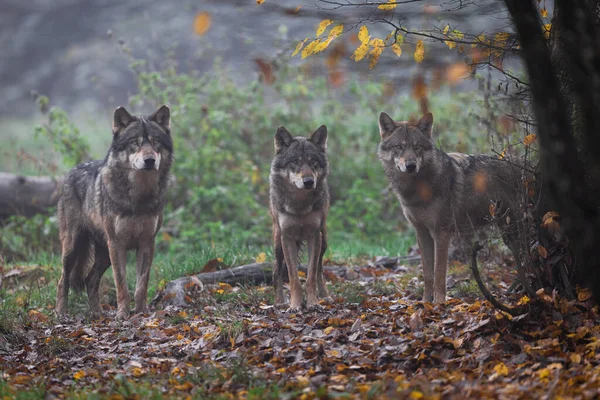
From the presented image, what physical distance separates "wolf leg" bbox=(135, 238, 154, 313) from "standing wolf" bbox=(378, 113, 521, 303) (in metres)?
2.89

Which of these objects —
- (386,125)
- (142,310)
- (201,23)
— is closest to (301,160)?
(386,125)

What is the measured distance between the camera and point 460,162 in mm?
7570

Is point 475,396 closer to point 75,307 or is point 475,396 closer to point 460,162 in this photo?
point 460,162

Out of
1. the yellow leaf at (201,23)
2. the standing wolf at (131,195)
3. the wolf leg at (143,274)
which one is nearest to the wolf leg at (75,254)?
the standing wolf at (131,195)

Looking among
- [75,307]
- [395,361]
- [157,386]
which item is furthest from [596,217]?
[75,307]

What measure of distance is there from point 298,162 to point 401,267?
2737 millimetres

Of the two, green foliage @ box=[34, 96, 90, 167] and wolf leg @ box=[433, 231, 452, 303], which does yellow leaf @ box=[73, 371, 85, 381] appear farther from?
green foliage @ box=[34, 96, 90, 167]

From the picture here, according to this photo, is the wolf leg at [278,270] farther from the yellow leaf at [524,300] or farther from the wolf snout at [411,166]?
the yellow leaf at [524,300]

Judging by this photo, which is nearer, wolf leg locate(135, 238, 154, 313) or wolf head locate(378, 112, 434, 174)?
wolf head locate(378, 112, 434, 174)

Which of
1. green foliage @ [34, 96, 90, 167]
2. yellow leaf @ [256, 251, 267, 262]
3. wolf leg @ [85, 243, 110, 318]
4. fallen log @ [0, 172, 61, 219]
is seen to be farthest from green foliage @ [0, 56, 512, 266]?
wolf leg @ [85, 243, 110, 318]

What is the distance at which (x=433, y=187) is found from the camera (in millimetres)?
7152

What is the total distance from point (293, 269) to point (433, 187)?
1.72 meters

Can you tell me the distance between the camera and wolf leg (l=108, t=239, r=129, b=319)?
25.6 ft

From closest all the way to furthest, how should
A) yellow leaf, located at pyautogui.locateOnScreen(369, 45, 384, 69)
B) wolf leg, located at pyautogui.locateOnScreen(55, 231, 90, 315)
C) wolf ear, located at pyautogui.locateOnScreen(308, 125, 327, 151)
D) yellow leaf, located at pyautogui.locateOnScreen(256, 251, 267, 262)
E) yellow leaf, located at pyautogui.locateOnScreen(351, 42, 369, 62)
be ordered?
yellow leaf, located at pyautogui.locateOnScreen(369, 45, 384, 69) < yellow leaf, located at pyautogui.locateOnScreen(351, 42, 369, 62) < wolf ear, located at pyautogui.locateOnScreen(308, 125, 327, 151) < wolf leg, located at pyautogui.locateOnScreen(55, 231, 90, 315) < yellow leaf, located at pyautogui.locateOnScreen(256, 251, 267, 262)
